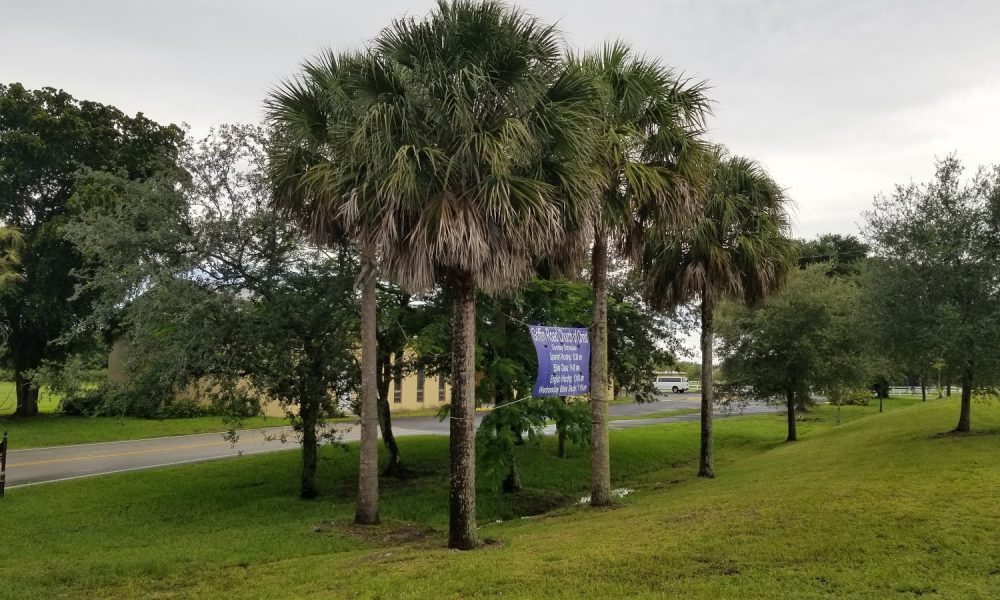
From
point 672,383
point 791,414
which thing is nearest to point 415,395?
point 791,414

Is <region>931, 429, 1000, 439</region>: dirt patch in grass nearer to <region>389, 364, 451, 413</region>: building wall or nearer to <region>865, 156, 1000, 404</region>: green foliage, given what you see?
<region>865, 156, 1000, 404</region>: green foliage

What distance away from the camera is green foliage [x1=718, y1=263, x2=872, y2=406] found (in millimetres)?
23219

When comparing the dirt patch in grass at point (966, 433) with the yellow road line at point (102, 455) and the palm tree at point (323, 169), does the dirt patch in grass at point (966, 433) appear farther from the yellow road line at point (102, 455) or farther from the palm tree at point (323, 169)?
the yellow road line at point (102, 455)

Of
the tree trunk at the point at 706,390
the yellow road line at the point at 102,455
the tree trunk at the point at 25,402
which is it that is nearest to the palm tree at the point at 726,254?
the tree trunk at the point at 706,390

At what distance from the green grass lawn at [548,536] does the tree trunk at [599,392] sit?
28.6 inches

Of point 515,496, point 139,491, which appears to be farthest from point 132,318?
point 515,496

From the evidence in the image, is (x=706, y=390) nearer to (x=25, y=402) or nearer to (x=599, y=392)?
(x=599, y=392)

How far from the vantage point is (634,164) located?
39.7ft

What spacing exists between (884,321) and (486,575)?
494 inches

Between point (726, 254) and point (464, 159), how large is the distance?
9.74m

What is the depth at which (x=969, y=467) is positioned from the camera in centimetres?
1127

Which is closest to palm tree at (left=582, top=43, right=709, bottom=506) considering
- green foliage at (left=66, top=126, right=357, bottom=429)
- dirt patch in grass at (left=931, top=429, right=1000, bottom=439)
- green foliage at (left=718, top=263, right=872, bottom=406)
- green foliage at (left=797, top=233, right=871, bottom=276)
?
green foliage at (left=66, top=126, right=357, bottom=429)

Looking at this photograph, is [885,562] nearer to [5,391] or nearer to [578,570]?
[578,570]

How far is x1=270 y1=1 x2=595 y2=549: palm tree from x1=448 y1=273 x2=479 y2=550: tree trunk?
0.05ft
